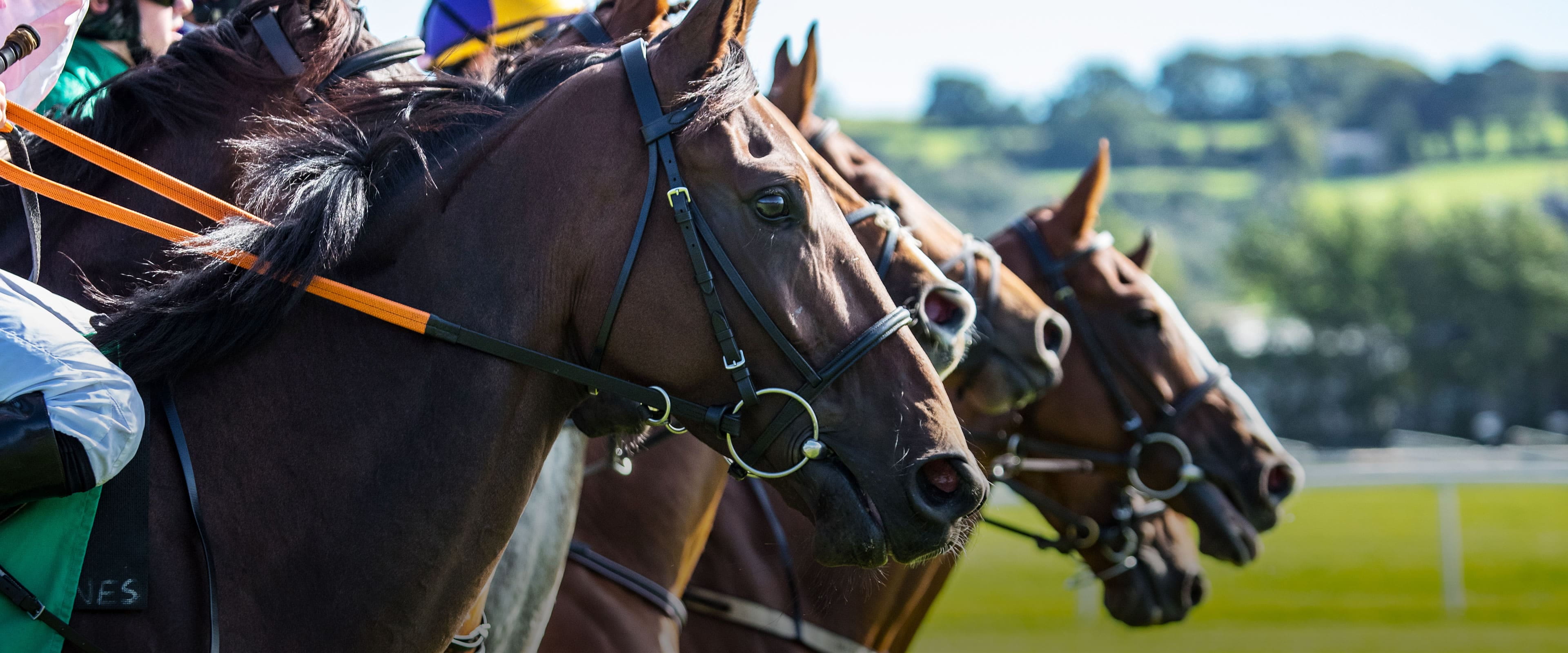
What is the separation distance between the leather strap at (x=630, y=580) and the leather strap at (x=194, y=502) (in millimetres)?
1496

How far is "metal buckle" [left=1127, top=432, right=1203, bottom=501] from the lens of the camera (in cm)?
512

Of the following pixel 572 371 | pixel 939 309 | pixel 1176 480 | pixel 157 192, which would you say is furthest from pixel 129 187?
pixel 1176 480

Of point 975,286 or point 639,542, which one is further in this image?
point 975,286

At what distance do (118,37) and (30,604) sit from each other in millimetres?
2055

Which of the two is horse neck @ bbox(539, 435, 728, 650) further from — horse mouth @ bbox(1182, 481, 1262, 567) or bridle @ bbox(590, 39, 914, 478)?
horse mouth @ bbox(1182, 481, 1262, 567)

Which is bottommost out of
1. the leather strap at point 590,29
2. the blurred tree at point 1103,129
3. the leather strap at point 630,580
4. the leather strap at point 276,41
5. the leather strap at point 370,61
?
the blurred tree at point 1103,129

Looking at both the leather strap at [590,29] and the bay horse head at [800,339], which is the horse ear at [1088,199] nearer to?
the leather strap at [590,29]

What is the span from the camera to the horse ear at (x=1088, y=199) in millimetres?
5309

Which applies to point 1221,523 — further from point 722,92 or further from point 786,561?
point 722,92

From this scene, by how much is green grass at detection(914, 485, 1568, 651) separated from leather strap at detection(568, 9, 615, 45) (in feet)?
17.3

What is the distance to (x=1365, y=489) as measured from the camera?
99.0ft

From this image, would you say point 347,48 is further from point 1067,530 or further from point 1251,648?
point 1251,648

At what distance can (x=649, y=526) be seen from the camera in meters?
3.65

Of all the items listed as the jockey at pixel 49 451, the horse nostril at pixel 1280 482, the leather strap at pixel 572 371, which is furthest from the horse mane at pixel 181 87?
the horse nostril at pixel 1280 482
